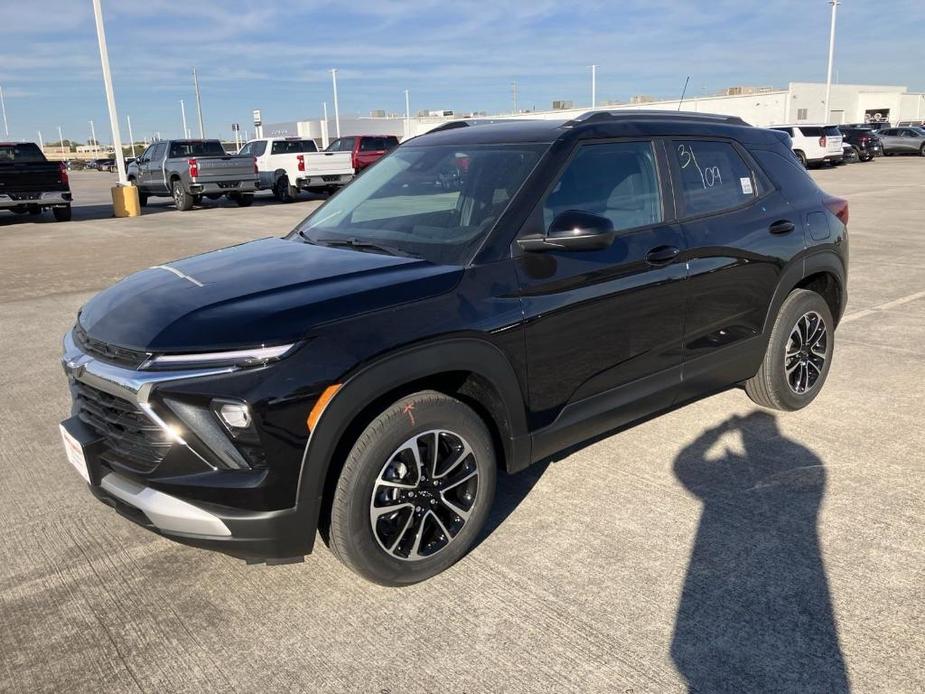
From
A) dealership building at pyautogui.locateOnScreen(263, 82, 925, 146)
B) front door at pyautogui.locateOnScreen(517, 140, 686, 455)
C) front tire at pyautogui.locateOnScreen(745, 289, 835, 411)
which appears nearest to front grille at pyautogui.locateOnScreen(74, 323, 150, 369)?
front door at pyautogui.locateOnScreen(517, 140, 686, 455)

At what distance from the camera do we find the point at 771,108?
60.0 m

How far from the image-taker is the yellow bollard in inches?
842

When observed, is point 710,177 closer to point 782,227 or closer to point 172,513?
point 782,227

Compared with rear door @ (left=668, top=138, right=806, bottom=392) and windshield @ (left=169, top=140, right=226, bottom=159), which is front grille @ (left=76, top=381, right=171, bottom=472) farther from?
windshield @ (left=169, top=140, right=226, bottom=159)

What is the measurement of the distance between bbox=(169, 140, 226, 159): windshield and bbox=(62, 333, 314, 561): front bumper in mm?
22109

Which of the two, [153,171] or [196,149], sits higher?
[196,149]

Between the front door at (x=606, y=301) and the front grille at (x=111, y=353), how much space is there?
1.53 meters

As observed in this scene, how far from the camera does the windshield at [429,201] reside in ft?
11.5

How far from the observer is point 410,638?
285 cm

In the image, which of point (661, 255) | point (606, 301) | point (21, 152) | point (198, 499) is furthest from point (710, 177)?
point (21, 152)

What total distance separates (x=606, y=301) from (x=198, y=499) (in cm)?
197

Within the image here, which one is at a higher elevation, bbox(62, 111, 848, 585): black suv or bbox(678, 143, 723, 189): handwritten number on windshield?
bbox(678, 143, 723, 189): handwritten number on windshield

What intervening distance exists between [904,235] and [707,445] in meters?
10.7

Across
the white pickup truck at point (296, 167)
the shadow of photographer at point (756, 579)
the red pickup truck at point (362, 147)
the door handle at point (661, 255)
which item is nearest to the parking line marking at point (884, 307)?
the shadow of photographer at point (756, 579)
